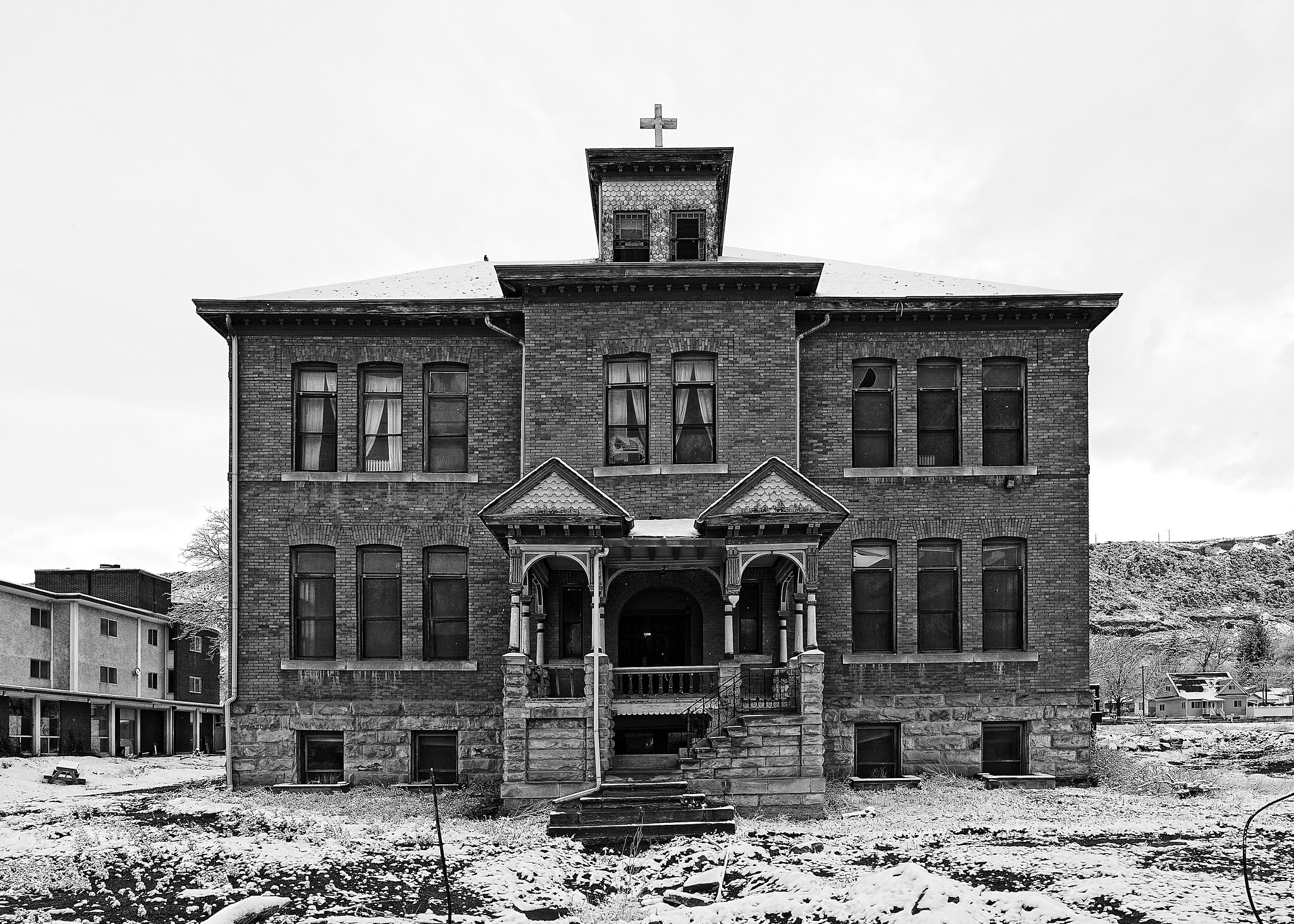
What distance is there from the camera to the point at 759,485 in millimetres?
18016

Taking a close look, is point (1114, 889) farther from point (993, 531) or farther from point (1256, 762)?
point (1256, 762)

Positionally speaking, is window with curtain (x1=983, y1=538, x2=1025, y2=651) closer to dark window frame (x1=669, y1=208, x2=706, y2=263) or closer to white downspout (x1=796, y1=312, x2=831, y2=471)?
white downspout (x1=796, y1=312, x2=831, y2=471)

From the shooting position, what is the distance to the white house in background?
48.8 m

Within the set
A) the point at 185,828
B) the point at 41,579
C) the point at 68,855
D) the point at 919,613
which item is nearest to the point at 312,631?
the point at 185,828

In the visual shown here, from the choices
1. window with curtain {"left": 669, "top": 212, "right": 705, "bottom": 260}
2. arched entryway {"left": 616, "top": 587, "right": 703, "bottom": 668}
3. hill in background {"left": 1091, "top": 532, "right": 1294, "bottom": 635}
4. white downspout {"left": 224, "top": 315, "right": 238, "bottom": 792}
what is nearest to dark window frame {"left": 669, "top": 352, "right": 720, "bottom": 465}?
arched entryway {"left": 616, "top": 587, "right": 703, "bottom": 668}

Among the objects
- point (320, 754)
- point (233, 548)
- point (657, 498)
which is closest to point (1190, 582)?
point (657, 498)

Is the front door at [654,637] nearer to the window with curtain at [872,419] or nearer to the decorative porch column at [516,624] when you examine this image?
the decorative porch column at [516,624]

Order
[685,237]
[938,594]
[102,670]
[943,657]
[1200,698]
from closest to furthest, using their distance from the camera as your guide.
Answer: [943,657]
[938,594]
[685,237]
[102,670]
[1200,698]

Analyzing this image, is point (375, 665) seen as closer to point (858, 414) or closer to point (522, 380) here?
point (522, 380)

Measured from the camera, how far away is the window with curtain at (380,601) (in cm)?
2116

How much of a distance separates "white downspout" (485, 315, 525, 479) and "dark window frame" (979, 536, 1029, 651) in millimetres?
9149

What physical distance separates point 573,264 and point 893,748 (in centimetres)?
1117

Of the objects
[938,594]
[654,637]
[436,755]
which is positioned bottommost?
[436,755]

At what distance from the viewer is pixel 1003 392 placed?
21.5 metres
